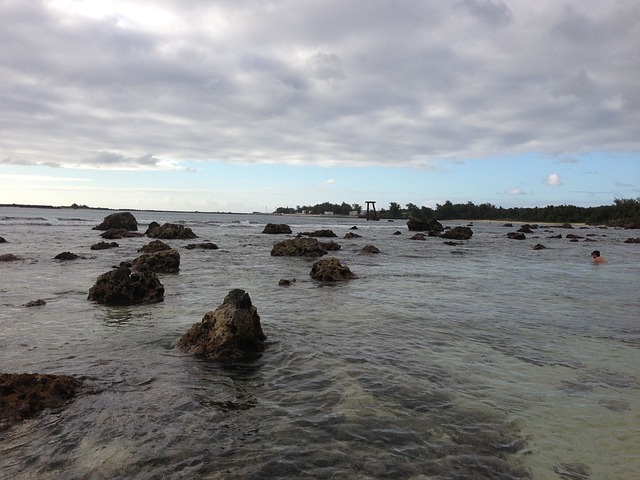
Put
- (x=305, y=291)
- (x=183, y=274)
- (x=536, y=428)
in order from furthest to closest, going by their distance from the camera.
Answer: 1. (x=183, y=274)
2. (x=305, y=291)
3. (x=536, y=428)

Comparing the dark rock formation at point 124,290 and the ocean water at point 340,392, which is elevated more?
the dark rock formation at point 124,290

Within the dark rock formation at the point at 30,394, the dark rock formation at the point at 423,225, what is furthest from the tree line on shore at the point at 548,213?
the dark rock formation at the point at 30,394

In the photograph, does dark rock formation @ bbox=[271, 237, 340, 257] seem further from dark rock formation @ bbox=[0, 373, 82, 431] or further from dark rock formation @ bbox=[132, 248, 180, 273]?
dark rock formation @ bbox=[0, 373, 82, 431]

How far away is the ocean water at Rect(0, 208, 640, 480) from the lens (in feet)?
15.2

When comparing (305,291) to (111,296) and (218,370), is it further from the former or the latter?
(218,370)

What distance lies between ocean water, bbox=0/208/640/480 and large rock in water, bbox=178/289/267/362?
0.93 ft

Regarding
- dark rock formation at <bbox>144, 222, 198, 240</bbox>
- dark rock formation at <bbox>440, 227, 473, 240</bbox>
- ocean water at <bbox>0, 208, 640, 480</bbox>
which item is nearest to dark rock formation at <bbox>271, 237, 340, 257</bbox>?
ocean water at <bbox>0, 208, 640, 480</bbox>

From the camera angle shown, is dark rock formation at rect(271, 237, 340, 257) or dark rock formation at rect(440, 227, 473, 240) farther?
dark rock formation at rect(440, 227, 473, 240)

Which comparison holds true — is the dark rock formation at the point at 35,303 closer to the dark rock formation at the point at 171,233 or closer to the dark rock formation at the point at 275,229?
the dark rock formation at the point at 171,233

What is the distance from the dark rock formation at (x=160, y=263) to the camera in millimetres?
19781

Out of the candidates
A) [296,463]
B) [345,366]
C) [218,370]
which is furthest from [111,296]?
[296,463]

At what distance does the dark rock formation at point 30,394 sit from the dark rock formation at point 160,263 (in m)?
14.0

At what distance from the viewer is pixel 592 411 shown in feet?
19.7

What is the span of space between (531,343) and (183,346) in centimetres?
720
